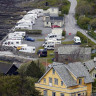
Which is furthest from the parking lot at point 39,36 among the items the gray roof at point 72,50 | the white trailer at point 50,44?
the gray roof at point 72,50

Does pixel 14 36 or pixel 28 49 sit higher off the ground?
pixel 28 49

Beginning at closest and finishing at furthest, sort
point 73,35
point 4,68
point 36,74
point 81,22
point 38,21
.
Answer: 1. point 36,74
2. point 4,68
3. point 73,35
4. point 81,22
5. point 38,21

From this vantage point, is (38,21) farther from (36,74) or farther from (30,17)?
(36,74)

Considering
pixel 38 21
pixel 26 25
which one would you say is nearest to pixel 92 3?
pixel 38 21

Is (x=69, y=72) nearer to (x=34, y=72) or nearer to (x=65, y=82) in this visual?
(x=65, y=82)

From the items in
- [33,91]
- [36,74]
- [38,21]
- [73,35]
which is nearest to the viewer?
[33,91]

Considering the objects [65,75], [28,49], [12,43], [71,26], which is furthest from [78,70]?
[71,26]
